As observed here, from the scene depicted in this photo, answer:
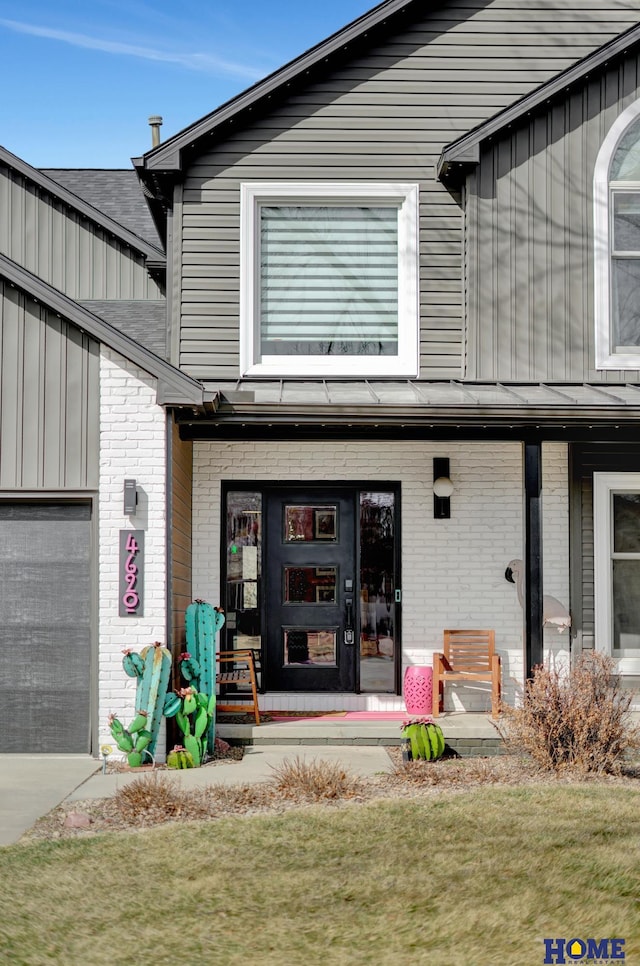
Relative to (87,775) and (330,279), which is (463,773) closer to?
(87,775)

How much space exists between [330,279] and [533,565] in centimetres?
349

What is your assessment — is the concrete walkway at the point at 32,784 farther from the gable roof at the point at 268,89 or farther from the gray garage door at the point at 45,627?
the gable roof at the point at 268,89

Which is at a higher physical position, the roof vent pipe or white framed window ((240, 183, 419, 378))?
the roof vent pipe

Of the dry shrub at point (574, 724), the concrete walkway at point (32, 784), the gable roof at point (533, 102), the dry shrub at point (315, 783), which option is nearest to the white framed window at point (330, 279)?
the gable roof at point (533, 102)

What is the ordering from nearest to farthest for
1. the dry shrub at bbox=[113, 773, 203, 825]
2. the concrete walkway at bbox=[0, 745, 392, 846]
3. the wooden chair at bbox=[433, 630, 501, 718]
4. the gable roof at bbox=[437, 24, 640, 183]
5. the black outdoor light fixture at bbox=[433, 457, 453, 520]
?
the dry shrub at bbox=[113, 773, 203, 825] < the concrete walkway at bbox=[0, 745, 392, 846] < the wooden chair at bbox=[433, 630, 501, 718] < the gable roof at bbox=[437, 24, 640, 183] < the black outdoor light fixture at bbox=[433, 457, 453, 520]

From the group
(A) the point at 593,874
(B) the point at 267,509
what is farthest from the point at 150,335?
(A) the point at 593,874

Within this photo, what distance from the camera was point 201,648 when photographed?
9.05 meters

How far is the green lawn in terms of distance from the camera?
4.55 meters

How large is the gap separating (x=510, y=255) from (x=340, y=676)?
430 centimetres

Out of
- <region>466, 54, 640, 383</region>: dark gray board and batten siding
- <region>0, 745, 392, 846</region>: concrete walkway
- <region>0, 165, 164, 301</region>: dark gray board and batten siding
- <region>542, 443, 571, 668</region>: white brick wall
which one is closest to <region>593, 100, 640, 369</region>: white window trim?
<region>466, 54, 640, 383</region>: dark gray board and batten siding

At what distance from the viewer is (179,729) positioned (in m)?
8.82

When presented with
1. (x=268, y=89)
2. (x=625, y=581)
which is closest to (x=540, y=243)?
(x=268, y=89)

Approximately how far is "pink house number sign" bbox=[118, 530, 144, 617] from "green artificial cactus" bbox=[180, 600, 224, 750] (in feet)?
1.88

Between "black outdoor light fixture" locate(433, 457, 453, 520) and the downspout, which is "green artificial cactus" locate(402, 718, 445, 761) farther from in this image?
"black outdoor light fixture" locate(433, 457, 453, 520)
